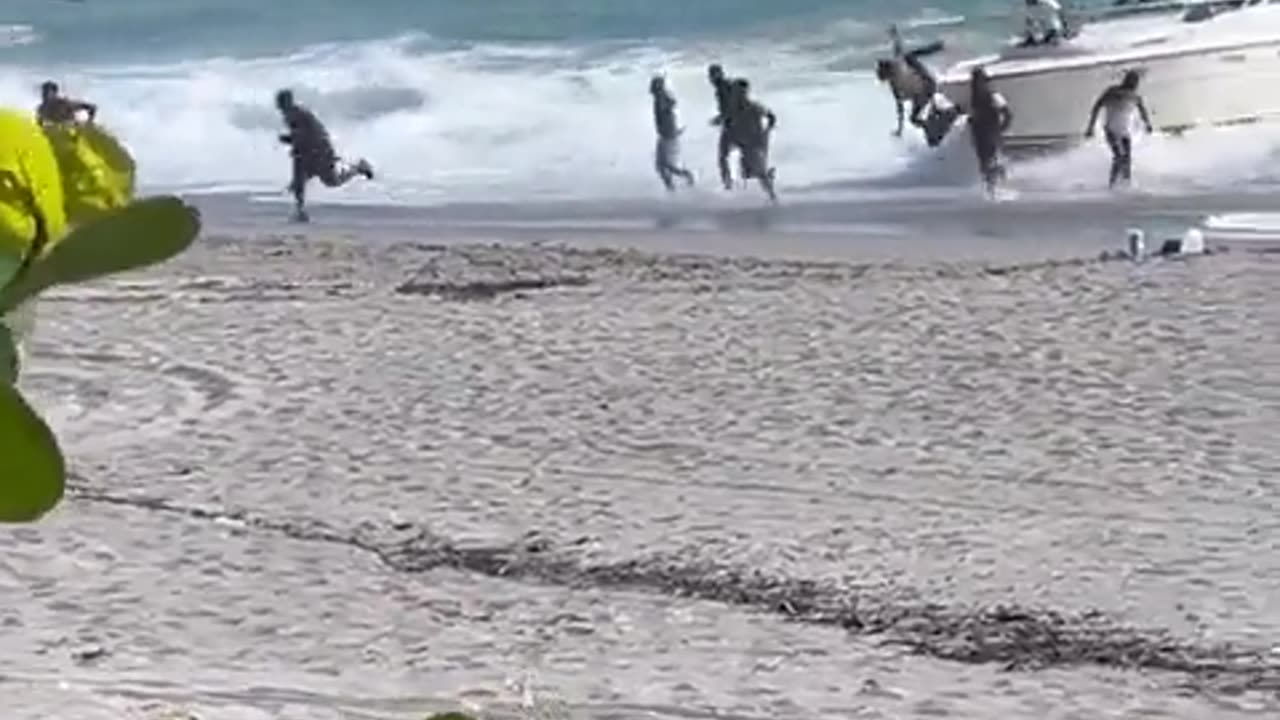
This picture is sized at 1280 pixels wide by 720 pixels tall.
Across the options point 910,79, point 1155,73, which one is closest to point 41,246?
point 1155,73

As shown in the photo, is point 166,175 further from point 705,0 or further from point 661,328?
point 705,0

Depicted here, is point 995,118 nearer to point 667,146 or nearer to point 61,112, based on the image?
point 667,146

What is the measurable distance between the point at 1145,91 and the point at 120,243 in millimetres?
21308

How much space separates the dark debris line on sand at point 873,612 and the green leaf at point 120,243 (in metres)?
6.74

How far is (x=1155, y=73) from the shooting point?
2141cm

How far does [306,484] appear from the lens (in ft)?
33.7

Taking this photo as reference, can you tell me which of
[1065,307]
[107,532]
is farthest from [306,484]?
[1065,307]

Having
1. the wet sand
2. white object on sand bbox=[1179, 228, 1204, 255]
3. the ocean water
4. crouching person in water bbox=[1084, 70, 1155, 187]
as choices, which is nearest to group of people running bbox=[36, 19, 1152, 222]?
crouching person in water bbox=[1084, 70, 1155, 187]

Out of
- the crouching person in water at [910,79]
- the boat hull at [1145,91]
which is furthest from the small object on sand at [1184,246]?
the crouching person in water at [910,79]

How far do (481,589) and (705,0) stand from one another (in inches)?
1281

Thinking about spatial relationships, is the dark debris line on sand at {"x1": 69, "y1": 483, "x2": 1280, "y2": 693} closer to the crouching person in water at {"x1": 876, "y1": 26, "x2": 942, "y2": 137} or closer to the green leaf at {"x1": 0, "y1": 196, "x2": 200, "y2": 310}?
the green leaf at {"x1": 0, "y1": 196, "x2": 200, "y2": 310}

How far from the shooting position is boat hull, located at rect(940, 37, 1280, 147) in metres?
21.1

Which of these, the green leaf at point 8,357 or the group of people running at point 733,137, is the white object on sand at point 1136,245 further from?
the green leaf at point 8,357

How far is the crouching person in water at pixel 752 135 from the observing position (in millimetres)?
21016
